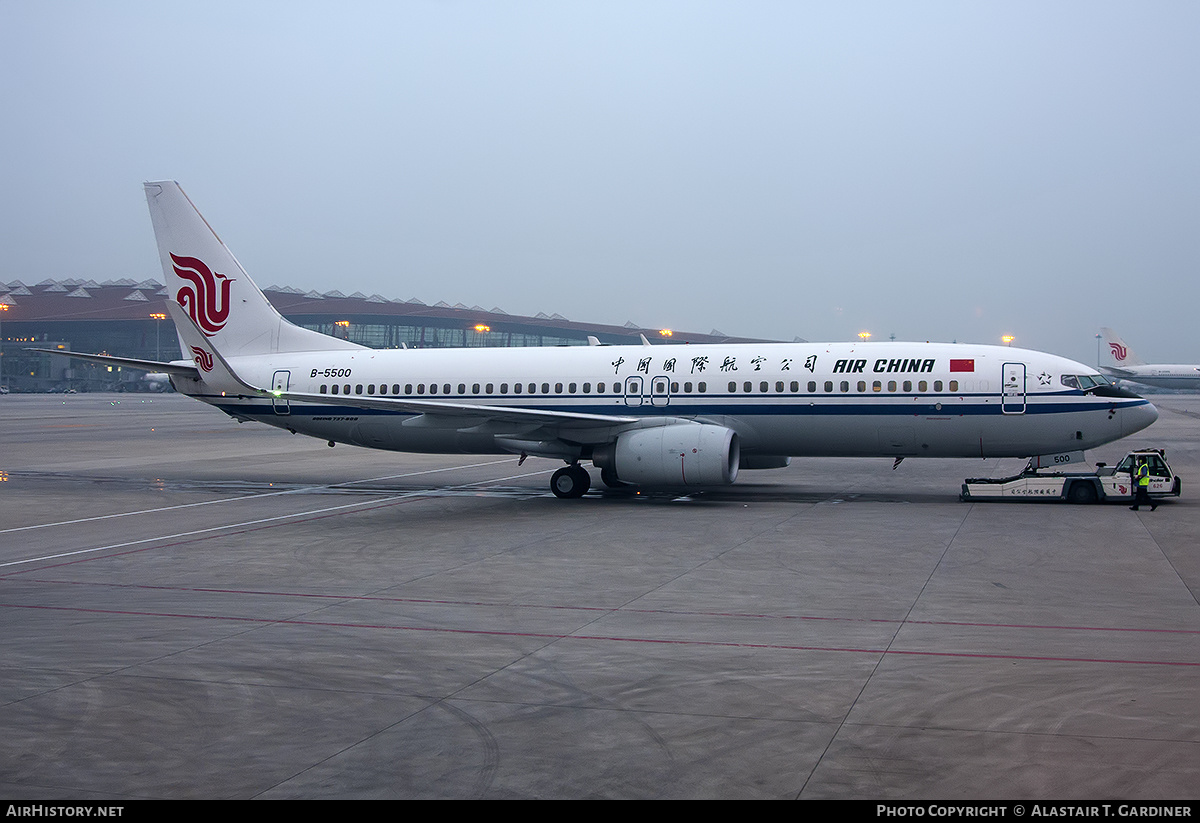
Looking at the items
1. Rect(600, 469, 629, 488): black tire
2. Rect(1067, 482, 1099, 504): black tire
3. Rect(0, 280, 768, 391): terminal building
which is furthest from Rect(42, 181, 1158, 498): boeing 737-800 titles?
Rect(0, 280, 768, 391): terminal building

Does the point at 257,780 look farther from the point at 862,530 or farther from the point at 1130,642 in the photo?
the point at 862,530

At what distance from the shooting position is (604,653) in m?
10.6

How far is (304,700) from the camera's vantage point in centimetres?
909

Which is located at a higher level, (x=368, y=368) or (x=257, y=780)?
(x=368, y=368)

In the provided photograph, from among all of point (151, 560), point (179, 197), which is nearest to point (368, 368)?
point (179, 197)

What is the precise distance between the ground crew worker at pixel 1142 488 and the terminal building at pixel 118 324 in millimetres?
123817

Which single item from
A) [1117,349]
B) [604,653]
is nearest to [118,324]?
[1117,349]

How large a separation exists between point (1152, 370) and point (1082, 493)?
91.9m

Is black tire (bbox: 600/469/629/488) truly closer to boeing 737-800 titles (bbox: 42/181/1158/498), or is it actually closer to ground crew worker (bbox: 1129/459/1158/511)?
boeing 737-800 titles (bbox: 42/181/1158/498)

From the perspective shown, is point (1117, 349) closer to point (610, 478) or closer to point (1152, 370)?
point (1152, 370)

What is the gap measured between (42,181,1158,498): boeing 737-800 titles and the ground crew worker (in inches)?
51.8

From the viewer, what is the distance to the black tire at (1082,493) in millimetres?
23078

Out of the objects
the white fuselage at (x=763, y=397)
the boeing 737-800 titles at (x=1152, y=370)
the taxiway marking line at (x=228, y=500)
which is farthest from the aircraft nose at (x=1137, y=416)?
the boeing 737-800 titles at (x=1152, y=370)
